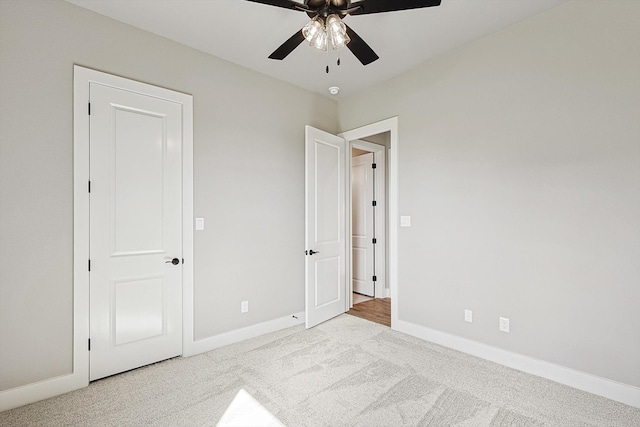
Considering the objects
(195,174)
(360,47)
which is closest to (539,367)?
(360,47)

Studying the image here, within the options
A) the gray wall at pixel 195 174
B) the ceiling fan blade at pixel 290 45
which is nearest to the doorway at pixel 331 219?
the gray wall at pixel 195 174

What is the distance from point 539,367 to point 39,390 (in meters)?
3.64

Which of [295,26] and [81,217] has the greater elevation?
[295,26]

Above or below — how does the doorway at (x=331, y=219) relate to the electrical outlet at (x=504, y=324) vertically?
above

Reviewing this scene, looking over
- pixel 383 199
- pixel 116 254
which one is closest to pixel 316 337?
pixel 116 254

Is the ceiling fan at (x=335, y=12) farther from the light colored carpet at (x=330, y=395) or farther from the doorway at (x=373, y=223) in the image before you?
the doorway at (x=373, y=223)

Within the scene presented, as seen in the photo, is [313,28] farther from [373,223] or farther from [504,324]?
[373,223]

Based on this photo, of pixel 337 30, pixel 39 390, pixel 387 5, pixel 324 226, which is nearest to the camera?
pixel 387 5

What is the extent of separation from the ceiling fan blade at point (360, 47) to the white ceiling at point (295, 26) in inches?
24.6

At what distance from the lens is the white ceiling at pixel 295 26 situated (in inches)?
89.3

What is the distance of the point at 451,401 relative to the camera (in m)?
2.07

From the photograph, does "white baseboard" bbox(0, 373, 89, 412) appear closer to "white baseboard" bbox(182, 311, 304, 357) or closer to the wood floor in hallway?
"white baseboard" bbox(182, 311, 304, 357)

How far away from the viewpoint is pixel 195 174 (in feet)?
Answer: 9.29

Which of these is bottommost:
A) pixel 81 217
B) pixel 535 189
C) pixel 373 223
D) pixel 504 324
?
pixel 504 324
